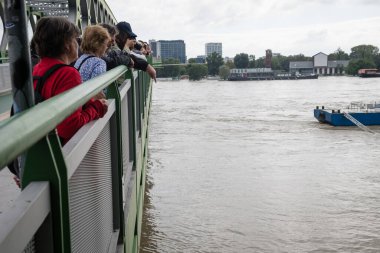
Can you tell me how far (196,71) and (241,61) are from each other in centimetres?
2994

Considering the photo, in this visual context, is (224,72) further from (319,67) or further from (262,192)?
(262,192)

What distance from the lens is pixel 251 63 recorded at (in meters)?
170

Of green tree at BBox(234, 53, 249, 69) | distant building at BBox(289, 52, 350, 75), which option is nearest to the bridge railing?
green tree at BBox(234, 53, 249, 69)

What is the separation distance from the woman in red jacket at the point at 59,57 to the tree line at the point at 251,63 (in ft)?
442

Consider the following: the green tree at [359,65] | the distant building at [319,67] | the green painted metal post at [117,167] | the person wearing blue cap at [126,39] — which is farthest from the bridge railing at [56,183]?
the distant building at [319,67]

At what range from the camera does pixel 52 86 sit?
2170mm

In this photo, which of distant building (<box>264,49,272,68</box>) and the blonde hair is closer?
the blonde hair

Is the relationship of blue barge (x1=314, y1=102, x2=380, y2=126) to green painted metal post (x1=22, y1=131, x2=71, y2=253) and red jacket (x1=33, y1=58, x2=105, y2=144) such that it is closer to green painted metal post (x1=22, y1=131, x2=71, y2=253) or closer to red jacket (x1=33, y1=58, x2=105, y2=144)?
red jacket (x1=33, y1=58, x2=105, y2=144)

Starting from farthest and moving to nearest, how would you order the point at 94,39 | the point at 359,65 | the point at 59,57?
the point at 359,65 < the point at 94,39 < the point at 59,57

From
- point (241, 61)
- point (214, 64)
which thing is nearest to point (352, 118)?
point (214, 64)

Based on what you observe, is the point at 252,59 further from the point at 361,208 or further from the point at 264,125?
the point at 361,208

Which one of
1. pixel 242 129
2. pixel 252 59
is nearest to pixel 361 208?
pixel 242 129

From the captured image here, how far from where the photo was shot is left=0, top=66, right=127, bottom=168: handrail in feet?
2.81

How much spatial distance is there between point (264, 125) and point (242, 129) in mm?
3041
